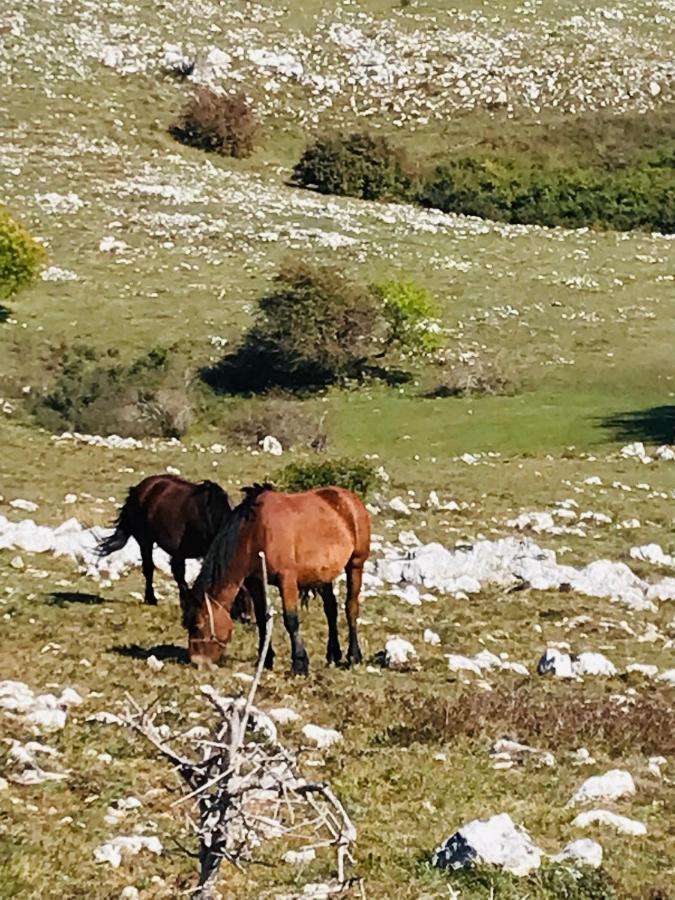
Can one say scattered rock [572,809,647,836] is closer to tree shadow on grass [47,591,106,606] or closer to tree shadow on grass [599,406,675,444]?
tree shadow on grass [47,591,106,606]

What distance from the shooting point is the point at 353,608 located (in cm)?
1526

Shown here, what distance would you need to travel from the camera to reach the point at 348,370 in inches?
1900

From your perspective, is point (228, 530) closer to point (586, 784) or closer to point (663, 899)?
point (586, 784)

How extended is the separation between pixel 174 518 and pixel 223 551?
10.7 feet

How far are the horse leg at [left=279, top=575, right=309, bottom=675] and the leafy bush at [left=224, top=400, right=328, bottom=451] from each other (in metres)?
23.5

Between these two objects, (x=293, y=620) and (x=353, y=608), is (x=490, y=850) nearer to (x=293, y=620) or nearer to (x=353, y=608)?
(x=293, y=620)

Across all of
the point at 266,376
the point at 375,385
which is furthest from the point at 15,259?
the point at 375,385

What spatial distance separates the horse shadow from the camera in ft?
46.3

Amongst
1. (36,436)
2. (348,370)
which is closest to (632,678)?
(36,436)

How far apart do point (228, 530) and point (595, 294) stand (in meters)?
44.8

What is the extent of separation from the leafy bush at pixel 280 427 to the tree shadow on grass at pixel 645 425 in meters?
8.14

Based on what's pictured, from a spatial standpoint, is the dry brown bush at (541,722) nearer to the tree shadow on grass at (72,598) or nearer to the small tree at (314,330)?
the tree shadow on grass at (72,598)

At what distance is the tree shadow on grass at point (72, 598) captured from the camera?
54.1 feet

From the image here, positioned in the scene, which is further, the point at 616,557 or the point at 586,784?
the point at 616,557
